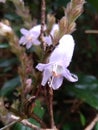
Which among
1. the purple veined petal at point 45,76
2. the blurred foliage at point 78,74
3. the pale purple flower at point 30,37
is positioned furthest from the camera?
the blurred foliage at point 78,74

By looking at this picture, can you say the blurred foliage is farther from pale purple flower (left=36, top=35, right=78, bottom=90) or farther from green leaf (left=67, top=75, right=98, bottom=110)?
pale purple flower (left=36, top=35, right=78, bottom=90)

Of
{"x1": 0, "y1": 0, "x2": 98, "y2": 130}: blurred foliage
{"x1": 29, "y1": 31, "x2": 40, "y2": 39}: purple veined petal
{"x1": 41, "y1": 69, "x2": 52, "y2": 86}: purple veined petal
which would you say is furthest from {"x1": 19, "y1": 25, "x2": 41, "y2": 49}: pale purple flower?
{"x1": 41, "y1": 69, "x2": 52, "y2": 86}: purple veined petal

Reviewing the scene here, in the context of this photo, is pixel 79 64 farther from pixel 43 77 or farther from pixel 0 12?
pixel 43 77

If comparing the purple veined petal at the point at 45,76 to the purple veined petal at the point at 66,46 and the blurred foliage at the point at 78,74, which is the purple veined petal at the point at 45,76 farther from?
the blurred foliage at the point at 78,74

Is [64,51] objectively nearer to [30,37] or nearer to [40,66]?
[40,66]

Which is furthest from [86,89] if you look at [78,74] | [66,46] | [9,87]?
[66,46]

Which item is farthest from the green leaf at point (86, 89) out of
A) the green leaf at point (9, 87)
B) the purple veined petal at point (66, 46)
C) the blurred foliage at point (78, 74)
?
the purple veined petal at point (66, 46)
